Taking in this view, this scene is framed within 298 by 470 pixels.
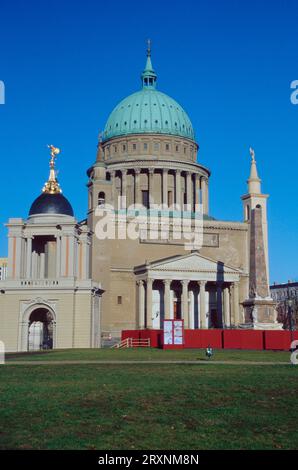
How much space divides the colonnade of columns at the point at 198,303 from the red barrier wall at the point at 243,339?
84.9 ft

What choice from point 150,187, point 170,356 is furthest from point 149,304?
point 170,356

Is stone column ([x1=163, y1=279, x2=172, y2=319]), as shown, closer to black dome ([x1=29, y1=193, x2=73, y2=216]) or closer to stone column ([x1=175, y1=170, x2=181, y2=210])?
black dome ([x1=29, y1=193, x2=73, y2=216])

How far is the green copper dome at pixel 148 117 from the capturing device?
98750mm

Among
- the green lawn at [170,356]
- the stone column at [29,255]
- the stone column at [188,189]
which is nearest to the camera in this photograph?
the green lawn at [170,356]

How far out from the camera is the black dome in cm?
6806

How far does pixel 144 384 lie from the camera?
21.2 meters

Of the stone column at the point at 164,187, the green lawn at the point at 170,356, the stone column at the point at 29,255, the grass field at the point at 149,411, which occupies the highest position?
the stone column at the point at 164,187

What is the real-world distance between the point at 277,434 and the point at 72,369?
51.9 ft

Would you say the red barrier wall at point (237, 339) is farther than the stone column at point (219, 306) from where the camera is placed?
No

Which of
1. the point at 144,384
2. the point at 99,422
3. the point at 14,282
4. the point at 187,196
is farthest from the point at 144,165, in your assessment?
the point at 99,422

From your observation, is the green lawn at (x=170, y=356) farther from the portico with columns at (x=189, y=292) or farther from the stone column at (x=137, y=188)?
the stone column at (x=137, y=188)

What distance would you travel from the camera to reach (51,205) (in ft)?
224

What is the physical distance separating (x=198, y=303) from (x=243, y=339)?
33.8 meters

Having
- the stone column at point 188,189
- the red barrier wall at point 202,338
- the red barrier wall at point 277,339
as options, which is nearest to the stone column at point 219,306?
the stone column at point 188,189
